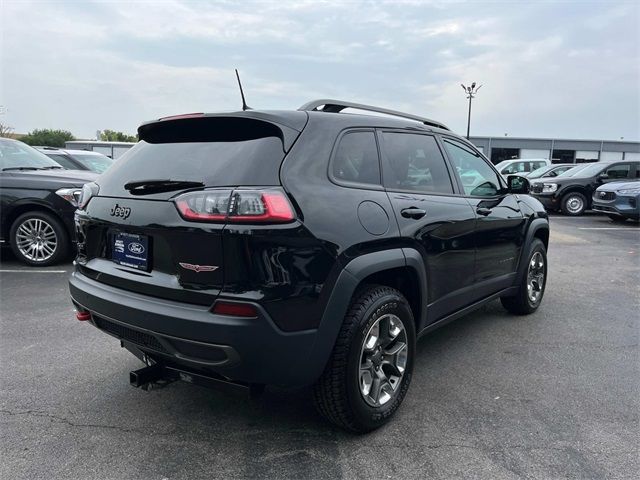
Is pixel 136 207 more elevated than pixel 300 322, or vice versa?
pixel 136 207

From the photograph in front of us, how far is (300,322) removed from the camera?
231 cm

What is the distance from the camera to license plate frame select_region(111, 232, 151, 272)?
98.6 inches

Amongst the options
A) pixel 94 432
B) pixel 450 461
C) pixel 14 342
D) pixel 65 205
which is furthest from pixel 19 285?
pixel 450 461

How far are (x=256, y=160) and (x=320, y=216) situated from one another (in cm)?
42

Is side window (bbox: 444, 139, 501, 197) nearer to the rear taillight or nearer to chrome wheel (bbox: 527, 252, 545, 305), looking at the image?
chrome wheel (bbox: 527, 252, 545, 305)

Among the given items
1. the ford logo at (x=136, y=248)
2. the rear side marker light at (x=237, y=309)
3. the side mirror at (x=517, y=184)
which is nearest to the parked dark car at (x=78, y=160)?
the ford logo at (x=136, y=248)

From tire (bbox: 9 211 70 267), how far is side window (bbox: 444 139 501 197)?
5348 millimetres

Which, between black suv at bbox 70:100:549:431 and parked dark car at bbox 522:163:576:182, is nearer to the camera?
black suv at bbox 70:100:549:431

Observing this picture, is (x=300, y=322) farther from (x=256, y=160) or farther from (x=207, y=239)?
(x=256, y=160)

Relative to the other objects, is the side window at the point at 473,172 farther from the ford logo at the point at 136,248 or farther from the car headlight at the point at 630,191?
the car headlight at the point at 630,191

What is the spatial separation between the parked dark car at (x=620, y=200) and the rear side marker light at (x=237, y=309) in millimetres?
12546

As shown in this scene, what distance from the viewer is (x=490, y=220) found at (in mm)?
3986

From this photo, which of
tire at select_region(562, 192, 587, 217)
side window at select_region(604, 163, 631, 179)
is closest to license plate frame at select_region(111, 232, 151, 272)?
tire at select_region(562, 192, 587, 217)

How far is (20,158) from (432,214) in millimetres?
6516
